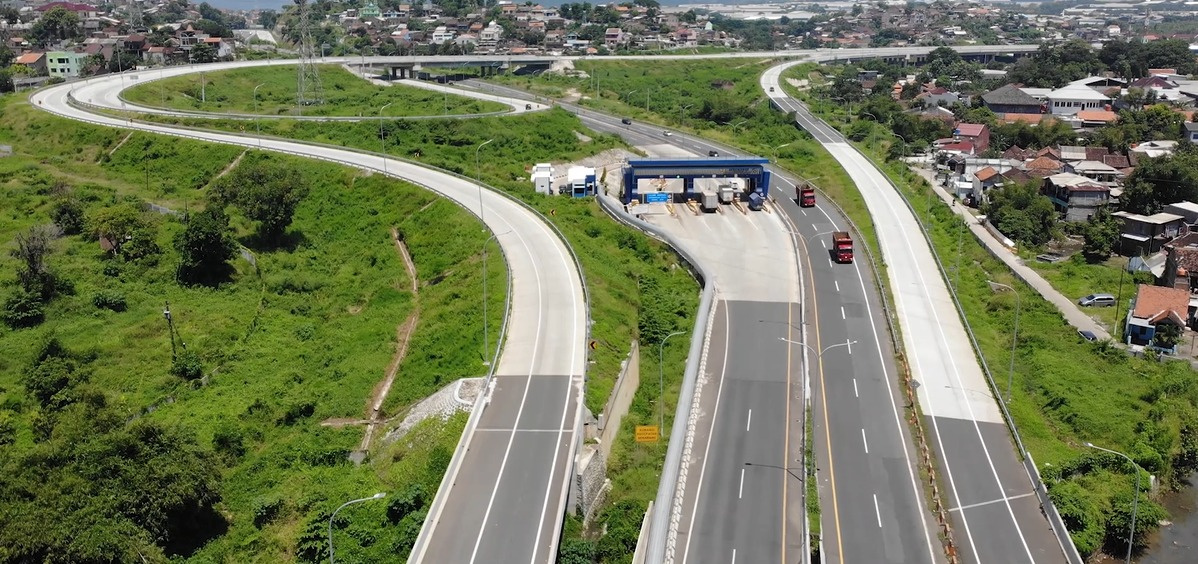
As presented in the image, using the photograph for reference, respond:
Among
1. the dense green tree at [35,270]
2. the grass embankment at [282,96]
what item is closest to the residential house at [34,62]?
the grass embankment at [282,96]

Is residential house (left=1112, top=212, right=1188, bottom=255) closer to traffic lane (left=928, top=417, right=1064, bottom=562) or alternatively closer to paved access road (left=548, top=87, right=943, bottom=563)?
paved access road (left=548, top=87, right=943, bottom=563)

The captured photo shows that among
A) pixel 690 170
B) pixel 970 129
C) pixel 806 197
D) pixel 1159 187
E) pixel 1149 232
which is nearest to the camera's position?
pixel 1149 232

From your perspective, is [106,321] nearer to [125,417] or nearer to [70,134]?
A: [125,417]

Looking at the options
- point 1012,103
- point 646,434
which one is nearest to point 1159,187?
point 1012,103

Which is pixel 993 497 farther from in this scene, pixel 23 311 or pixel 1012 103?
pixel 1012 103

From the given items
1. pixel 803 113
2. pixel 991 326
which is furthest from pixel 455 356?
pixel 803 113

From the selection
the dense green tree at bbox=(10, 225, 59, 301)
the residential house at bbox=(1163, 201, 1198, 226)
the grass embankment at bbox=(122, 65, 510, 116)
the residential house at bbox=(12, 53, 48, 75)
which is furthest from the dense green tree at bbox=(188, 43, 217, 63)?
the residential house at bbox=(1163, 201, 1198, 226)
